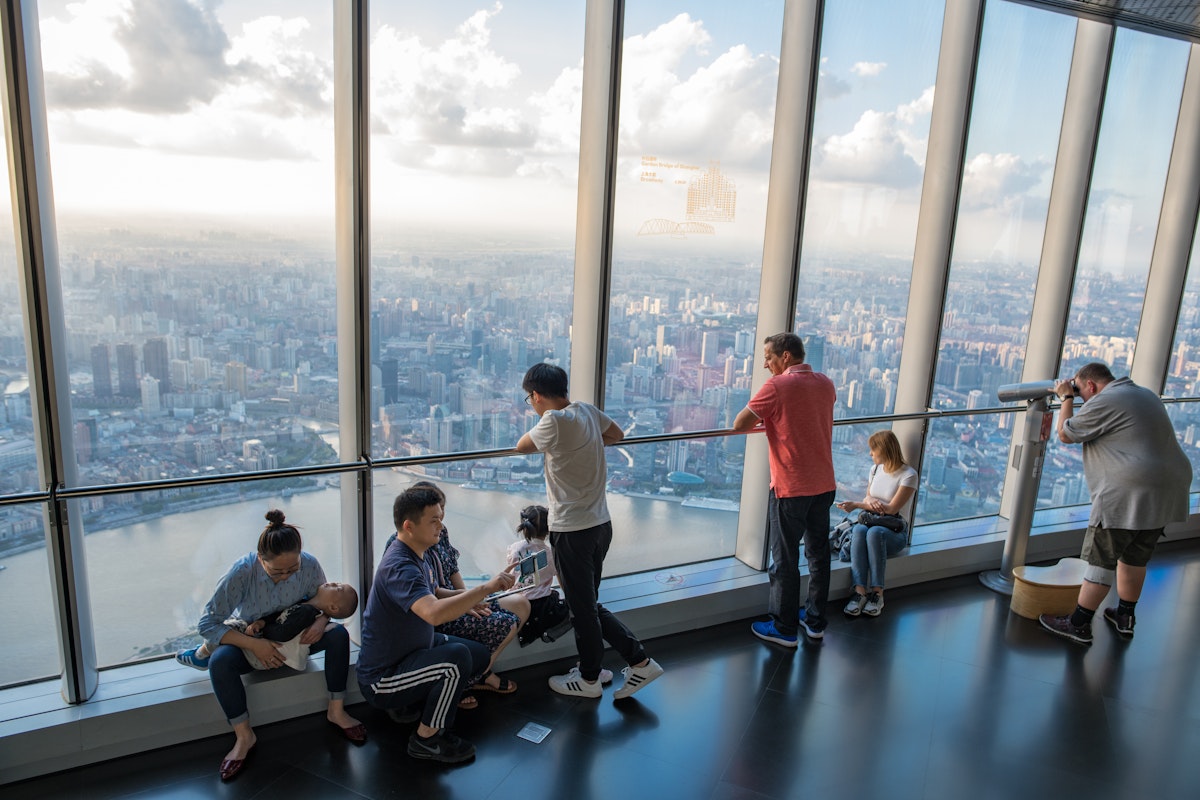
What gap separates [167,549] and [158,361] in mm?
727

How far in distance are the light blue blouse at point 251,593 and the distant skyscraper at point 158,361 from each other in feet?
2.36

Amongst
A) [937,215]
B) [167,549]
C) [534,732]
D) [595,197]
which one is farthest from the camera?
[937,215]

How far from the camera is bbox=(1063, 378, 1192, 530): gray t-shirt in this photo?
13.1ft

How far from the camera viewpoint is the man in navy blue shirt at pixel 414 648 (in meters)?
2.88

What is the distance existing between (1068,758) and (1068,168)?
3.70 metres

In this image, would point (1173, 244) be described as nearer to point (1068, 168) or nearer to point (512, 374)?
point (1068, 168)

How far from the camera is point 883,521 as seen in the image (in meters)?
4.43

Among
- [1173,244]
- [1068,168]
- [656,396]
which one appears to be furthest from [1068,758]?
[1173,244]

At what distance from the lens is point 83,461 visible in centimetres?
288

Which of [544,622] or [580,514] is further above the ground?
[580,514]

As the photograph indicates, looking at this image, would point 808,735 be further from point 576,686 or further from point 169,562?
point 169,562

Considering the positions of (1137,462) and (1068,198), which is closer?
(1137,462)

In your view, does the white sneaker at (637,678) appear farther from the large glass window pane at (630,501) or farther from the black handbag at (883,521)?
Answer: the black handbag at (883,521)

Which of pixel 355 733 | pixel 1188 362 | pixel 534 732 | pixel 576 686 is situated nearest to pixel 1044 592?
pixel 576 686
